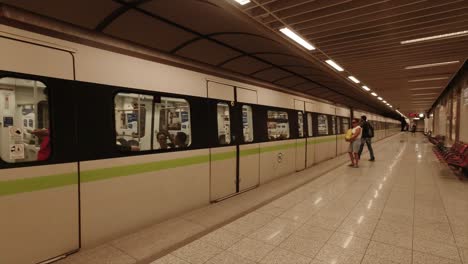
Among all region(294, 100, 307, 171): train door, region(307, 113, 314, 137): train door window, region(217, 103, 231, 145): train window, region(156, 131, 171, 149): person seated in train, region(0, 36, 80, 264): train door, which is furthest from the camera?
region(307, 113, 314, 137): train door window

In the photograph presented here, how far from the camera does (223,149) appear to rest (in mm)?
4516

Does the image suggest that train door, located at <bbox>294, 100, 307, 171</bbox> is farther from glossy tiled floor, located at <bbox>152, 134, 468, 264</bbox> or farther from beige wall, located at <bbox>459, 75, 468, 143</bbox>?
beige wall, located at <bbox>459, 75, 468, 143</bbox>

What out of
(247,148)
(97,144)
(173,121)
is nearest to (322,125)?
(247,148)

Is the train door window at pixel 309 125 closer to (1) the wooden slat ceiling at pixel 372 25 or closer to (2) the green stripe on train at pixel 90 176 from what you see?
(1) the wooden slat ceiling at pixel 372 25

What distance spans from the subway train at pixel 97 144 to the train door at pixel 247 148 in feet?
0.38

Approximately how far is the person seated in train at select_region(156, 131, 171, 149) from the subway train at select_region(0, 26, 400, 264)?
0.01 meters

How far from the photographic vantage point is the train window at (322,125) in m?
8.93

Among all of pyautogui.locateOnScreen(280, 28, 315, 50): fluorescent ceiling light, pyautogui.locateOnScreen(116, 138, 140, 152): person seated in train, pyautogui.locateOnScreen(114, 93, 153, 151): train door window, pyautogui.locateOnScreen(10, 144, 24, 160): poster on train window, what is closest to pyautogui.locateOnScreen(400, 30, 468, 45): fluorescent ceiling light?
pyautogui.locateOnScreen(280, 28, 315, 50): fluorescent ceiling light

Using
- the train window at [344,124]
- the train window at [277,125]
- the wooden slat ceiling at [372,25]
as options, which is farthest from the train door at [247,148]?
the train window at [344,124]

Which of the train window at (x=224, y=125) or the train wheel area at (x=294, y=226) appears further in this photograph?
the train window at (x=224, y=125)

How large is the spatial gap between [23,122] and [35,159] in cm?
39

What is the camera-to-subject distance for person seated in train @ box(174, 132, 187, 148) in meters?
3.81

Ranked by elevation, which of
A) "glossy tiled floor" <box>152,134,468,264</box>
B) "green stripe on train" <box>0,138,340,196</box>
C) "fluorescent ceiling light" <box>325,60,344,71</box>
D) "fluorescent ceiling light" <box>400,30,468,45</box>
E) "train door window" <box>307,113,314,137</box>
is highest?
"fluorescent ceiling light" <box>400,30,468,45</box>

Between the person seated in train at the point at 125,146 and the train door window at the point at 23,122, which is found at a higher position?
Result: the train door window at the point at 23,122
